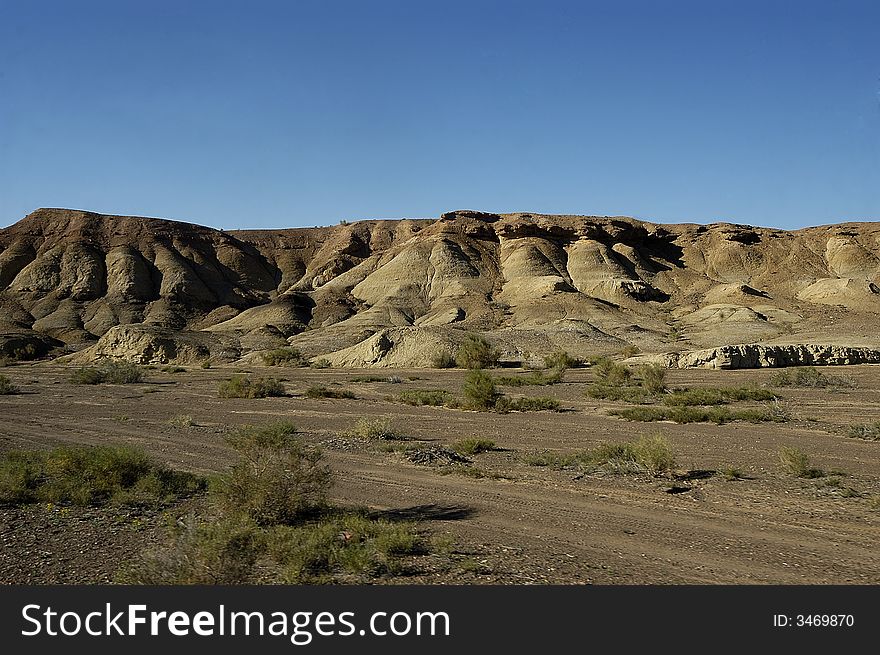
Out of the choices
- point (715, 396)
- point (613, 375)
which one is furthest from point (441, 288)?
point (715, 396)

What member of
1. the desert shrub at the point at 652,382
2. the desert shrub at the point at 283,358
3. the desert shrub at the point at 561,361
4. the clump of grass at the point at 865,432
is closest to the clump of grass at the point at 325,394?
the desert shrub at the point at 652,382

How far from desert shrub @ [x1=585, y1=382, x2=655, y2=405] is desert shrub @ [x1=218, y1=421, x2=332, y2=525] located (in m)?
17.2

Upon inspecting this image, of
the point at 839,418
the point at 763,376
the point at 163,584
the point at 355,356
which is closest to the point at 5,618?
the point at 163,584

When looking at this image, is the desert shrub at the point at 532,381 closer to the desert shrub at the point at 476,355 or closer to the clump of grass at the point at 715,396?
the clump of grass at the point at 715,396

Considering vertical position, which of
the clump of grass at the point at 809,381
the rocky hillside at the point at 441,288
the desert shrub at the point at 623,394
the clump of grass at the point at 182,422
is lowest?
the clump of grass at the point at 182,422

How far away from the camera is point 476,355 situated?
45.3 metres

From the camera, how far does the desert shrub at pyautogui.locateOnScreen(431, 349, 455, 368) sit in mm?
46656

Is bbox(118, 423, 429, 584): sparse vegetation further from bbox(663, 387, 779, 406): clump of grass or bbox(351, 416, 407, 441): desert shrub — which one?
bbox(663, 387, 779, 406): clump of grass

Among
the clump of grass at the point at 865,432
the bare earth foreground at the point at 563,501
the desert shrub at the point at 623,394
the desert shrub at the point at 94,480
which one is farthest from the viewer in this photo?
the desert shrub at the point at 623,394

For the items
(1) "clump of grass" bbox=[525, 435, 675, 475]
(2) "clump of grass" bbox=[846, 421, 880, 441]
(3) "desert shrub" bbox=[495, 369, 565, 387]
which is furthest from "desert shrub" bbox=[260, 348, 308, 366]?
(2) "clump of grass" bbox=[846, 421, 880, 441]

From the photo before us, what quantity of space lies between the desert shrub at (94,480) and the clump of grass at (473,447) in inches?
237

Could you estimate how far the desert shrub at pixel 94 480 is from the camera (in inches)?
433

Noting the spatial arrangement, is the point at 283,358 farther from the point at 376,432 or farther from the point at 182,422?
the point at 376,432

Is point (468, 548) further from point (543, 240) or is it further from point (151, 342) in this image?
point (543, 240)
